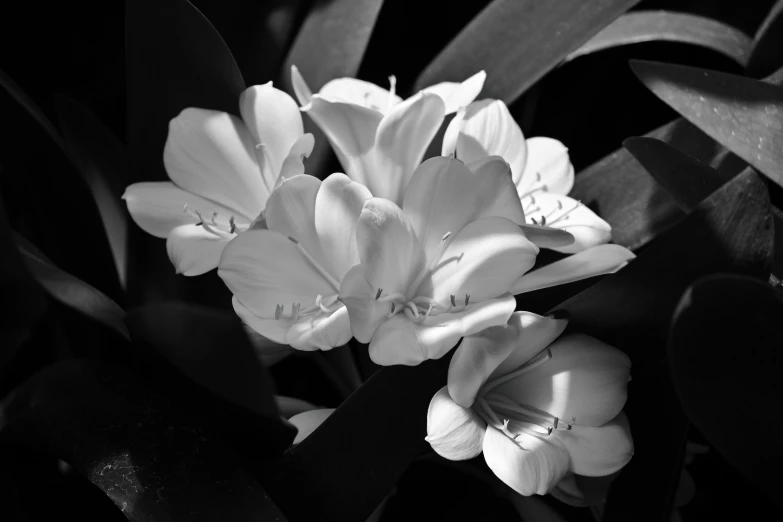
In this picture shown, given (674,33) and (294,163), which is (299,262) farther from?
(674,33)

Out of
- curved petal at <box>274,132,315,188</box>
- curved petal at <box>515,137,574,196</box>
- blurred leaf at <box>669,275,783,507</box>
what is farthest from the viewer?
curved petal at <box>515,137,574,196</box>

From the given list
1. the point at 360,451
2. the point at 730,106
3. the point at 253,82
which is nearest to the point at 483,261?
the point at 360,451

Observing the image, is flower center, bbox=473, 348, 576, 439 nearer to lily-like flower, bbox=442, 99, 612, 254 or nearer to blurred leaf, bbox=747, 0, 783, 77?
lily-like flower, bbox=442, 99, 612, 254

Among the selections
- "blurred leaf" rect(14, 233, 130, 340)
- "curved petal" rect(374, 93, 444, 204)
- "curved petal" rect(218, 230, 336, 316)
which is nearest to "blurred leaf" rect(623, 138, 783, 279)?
"curved petal" rect(374, 93, 444, 204)

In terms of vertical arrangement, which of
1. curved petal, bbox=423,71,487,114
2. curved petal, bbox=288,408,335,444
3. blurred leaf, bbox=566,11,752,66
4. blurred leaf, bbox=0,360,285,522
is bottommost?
curved petal, bbox=288,408,335,444

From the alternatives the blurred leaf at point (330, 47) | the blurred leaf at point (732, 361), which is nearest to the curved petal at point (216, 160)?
the blurred leaf at point (330, 47)

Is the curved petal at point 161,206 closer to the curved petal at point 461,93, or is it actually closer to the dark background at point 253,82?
the dark background at point 253,82

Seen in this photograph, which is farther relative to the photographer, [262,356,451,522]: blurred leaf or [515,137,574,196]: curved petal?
[515,137,574,196]: curved petal
